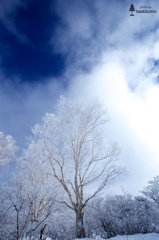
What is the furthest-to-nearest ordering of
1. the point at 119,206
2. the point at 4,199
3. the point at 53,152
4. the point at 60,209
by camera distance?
1. the point at 60,209
2. the point at 53,152
3. the point at 119,206
4. the point at 4,199

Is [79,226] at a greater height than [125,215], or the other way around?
[125,215]

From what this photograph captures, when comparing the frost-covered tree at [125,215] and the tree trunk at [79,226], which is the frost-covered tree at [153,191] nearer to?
the frost-covered tree at [125,215]

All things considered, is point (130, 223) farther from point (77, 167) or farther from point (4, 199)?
point (4, 199)

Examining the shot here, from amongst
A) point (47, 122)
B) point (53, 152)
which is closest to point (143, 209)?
point (53, 152)

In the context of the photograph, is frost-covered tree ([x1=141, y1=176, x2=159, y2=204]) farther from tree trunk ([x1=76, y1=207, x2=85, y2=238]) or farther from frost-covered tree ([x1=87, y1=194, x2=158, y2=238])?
tree trunk ([x1=76, y1=207, x2=85, y2=238])

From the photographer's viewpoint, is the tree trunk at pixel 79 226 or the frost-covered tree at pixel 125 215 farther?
the tree trunk at pixel 79 226

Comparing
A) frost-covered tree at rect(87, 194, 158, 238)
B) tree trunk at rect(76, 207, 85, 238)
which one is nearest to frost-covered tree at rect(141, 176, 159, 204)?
frost-covered tree at rect(87, 194, 158, 238)

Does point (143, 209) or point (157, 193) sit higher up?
point (157, 193)

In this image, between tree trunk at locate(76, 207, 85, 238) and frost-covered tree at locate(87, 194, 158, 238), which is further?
tree trunk at locate(76, 207, 85, 238)

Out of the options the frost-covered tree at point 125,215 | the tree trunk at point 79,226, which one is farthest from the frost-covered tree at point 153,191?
the tree trunk at point 79,226

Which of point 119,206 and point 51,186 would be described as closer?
point 119,206

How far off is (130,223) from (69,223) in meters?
5.60

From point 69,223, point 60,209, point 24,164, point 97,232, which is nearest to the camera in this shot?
point 97,232

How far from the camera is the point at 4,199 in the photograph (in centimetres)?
938
